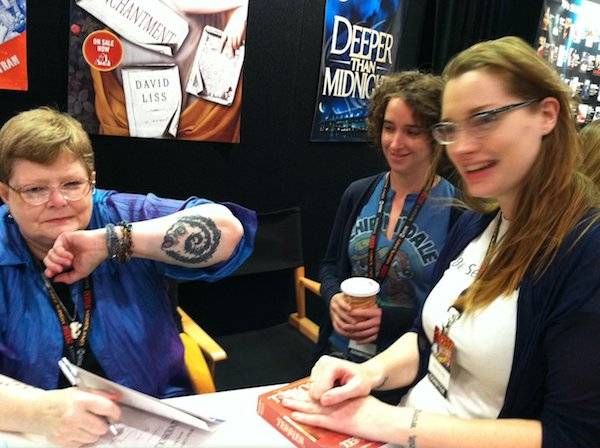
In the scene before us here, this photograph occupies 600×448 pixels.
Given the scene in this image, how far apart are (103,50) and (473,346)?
1997 mm

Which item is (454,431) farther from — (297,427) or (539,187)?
(539,187)

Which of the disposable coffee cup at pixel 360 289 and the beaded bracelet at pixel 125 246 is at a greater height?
the beaded bracelet at pixel 125 246

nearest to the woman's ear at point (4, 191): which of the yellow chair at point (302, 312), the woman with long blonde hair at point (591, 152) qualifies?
the woman with long blonde hair at point (591, 152)

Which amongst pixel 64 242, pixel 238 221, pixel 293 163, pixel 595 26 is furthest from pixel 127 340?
pixel 595 26

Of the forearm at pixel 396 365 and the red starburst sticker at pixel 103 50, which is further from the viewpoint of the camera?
the red starburst sticker at pixel 103 50

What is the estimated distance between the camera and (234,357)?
8.63 feet

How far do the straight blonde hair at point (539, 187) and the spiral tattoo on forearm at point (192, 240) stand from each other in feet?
2.40

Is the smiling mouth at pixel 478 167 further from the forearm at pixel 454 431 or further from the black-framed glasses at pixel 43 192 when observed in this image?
the black-framed glasses at pixel 43 192

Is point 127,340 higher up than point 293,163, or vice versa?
point 293,163

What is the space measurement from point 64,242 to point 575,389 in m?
1.16

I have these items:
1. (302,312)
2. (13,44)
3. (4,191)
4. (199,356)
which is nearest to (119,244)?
(4,191)

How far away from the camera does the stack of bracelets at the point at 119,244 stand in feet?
4.33

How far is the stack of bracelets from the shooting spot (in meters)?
1.32

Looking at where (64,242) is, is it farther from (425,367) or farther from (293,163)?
(293,163)
